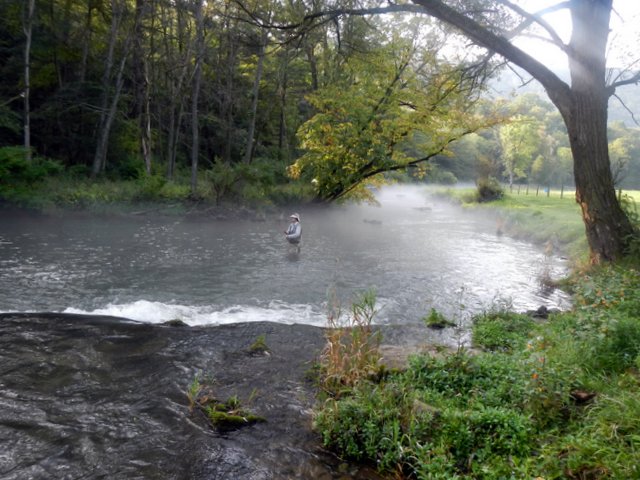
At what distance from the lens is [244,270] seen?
44.4 ft

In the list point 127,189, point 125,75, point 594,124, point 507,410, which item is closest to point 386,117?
point 594,124

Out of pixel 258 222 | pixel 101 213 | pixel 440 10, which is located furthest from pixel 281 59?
pixel 440 10

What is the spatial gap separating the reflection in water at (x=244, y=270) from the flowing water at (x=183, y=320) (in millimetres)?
70

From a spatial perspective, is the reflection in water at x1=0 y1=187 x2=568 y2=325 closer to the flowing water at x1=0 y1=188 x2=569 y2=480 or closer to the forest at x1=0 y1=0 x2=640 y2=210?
the flowing water at x1=0 y1=188 x2=569 y2=480

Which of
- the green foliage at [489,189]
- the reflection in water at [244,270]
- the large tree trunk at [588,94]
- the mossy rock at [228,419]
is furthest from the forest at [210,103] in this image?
the mossy rock at [228,419]

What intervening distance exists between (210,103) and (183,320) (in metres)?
28.8

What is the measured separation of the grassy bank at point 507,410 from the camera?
12.5 feet

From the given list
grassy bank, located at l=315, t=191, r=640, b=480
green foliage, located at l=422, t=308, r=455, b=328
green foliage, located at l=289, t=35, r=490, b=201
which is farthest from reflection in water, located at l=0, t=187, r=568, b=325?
green foliage, located at l=289, t=35, r=490, b=201

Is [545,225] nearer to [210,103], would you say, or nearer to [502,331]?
[502,331]

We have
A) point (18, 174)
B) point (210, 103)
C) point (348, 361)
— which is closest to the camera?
point (348, 361)

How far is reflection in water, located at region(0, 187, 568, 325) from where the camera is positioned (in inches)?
392

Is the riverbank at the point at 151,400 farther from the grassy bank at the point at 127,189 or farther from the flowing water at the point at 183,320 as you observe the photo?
the grassy bank at the point at 127,189

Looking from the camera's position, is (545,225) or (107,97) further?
(107,97)

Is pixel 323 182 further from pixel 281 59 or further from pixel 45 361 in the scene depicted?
pixel 45 361
